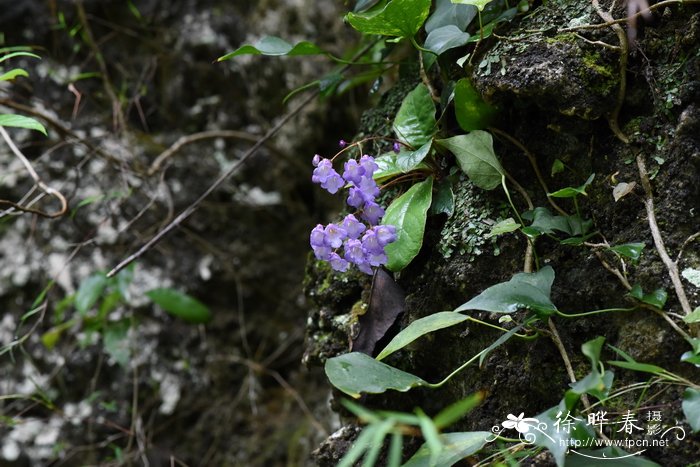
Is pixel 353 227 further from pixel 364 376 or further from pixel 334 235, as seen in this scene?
pixel 364 376

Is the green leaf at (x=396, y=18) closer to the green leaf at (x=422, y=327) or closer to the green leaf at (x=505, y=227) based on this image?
the green leaf at (x=505, y=227)

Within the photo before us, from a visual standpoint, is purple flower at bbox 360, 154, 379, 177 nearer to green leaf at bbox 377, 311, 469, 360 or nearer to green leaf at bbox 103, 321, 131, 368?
green leaf at bbox 377, 311, 469, 360

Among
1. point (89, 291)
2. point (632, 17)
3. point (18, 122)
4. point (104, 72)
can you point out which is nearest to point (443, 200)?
point (632, 17)

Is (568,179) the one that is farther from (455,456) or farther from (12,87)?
(12,87)

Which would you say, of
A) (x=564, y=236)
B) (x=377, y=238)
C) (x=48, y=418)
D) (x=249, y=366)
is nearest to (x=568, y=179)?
(x=564, y=236)

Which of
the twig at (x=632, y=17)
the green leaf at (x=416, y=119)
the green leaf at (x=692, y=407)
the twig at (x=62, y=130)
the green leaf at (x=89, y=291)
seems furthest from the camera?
the green leaf at (x=89, y=291)

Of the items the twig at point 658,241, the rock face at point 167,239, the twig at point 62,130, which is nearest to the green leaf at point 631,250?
the twig at point 658,241

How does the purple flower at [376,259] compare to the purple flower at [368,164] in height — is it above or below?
below
